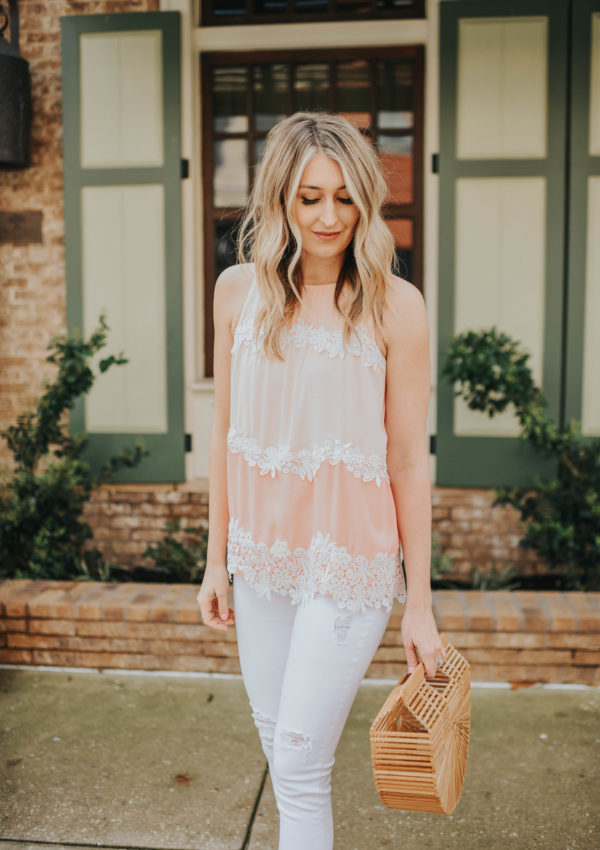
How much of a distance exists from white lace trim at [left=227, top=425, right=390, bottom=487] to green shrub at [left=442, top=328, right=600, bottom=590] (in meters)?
2.23

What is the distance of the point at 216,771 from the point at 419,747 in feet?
4.97

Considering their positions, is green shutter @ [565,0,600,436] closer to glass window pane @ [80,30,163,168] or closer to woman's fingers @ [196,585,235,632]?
glass window pane @ [80,30,163,168]

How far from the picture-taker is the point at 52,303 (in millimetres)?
4801

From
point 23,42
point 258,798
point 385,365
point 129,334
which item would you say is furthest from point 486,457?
point 23,42

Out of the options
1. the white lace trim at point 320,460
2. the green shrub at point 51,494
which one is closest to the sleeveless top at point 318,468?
the white lace trim at point 320,460

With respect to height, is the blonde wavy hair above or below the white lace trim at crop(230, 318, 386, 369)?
above

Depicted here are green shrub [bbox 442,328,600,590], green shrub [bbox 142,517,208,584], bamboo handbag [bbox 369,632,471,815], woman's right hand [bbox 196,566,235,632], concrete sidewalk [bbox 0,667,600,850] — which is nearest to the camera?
bamboo handbag [bbox 369,632,471,815]

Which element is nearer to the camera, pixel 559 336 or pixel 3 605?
pixel 3 605

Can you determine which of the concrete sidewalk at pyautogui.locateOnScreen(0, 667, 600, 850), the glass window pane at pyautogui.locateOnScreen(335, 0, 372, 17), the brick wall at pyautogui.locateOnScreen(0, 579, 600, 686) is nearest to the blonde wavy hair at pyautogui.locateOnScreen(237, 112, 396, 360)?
the concrete sidewalk at pyautogui.locateOnScreen(0, 667, 600, 850)

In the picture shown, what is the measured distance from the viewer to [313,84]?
185 inches

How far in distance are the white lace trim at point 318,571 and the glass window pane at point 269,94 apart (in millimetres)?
3503

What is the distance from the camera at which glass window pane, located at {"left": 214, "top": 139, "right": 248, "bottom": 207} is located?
4.80 m

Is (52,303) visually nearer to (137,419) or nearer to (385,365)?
(137,419)

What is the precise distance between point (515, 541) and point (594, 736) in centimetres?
158
